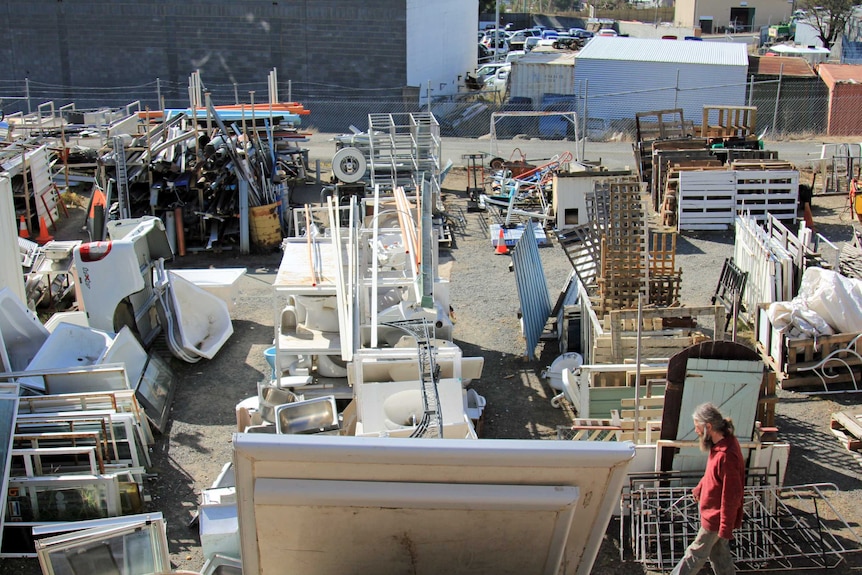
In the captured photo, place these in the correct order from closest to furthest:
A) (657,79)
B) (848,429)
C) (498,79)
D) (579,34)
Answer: (848,429) < (657,79) < (498,79) < (579,34)

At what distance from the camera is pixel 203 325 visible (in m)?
10.8

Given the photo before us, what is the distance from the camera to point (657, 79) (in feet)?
83.0

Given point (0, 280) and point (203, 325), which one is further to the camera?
point (203, 325)

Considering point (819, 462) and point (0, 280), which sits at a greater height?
point (0, 280)

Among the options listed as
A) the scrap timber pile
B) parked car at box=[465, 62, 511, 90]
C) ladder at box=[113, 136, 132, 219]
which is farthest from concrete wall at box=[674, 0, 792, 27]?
the scrap timber pile

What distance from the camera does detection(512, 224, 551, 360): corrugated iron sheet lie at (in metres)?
10.2

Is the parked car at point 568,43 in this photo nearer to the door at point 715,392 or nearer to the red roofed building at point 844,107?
the red roofed building at point 844,107

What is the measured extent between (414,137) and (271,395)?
948cm

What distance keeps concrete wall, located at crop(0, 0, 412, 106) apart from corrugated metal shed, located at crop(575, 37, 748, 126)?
20.3ft

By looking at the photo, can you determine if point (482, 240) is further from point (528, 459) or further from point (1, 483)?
point (528, 459)

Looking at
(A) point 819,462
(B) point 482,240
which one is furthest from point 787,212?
(A) point 819,462

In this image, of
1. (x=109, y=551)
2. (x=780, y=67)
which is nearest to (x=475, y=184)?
(x=109, y=551)

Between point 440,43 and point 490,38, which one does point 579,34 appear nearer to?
point 490,38

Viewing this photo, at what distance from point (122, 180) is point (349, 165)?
394cm
